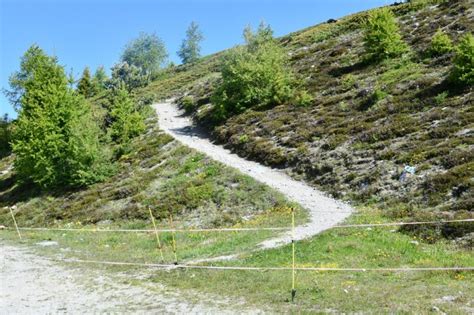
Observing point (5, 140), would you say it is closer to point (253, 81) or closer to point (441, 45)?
point (253, 81)

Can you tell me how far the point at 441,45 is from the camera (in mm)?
44125

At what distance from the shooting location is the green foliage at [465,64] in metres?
34.5

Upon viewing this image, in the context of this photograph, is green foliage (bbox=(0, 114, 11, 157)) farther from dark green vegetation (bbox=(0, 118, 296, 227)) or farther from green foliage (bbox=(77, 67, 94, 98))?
green foliage (bbox=(77, 67, 94, 98))

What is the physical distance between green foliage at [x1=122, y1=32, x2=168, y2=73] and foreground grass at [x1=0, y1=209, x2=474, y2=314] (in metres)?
143

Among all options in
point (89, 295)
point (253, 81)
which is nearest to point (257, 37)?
point (253, 81)

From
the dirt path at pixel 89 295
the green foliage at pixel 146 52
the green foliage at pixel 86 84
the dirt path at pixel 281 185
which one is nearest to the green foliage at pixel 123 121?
the dirt path at pixel 281 185

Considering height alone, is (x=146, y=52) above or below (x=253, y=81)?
above

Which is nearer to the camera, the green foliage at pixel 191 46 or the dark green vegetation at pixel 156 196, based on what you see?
the dark green vegetation at pixel 156 196

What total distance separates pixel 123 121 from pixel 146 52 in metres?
113

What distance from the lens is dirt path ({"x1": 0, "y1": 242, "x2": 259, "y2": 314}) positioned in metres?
12.7

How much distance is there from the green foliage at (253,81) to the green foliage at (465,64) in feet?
59.2

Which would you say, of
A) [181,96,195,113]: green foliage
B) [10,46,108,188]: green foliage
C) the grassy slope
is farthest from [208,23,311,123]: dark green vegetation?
[10,46,108,188]: green foliage

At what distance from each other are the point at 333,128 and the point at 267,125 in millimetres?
8249

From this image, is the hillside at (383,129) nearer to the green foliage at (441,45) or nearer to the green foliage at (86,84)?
the green foliage at (441,45)
